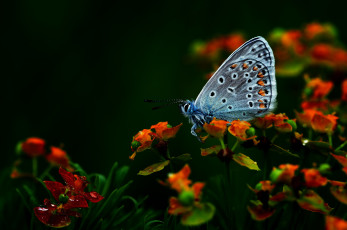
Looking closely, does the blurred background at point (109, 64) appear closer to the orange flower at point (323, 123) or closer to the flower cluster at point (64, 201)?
the orange flower at point (323, 123)

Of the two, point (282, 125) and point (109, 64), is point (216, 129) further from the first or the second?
point (109, 64)

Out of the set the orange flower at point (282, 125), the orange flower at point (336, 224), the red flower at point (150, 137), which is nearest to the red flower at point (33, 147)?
the red flower at point (150, 137)

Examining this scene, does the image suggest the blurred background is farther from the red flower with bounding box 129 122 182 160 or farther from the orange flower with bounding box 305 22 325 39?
the red flower with bounding box 129 122 182 160

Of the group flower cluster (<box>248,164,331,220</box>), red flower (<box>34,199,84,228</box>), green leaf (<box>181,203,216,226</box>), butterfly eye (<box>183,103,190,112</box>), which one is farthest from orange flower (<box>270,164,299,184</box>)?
butterfly eye (<box>183,103,190,112</box>)

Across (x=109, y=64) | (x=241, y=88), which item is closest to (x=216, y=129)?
(x=241, y=88)

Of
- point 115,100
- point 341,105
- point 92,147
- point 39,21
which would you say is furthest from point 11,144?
point 341,105

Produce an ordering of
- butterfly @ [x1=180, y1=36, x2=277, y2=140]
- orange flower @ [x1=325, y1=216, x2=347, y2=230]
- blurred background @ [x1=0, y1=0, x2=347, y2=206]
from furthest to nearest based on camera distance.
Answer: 1. blurred background @ [x1=0, y1=0, x2=347, y2=206]
2. butterfly @ [x1=180, y1=36, x2=277, y2=140]
3. orange flower @ [x1=325, y1=216, x2=347, y2=230]

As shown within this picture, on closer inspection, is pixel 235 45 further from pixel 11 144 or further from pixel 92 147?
pixel 11 144
